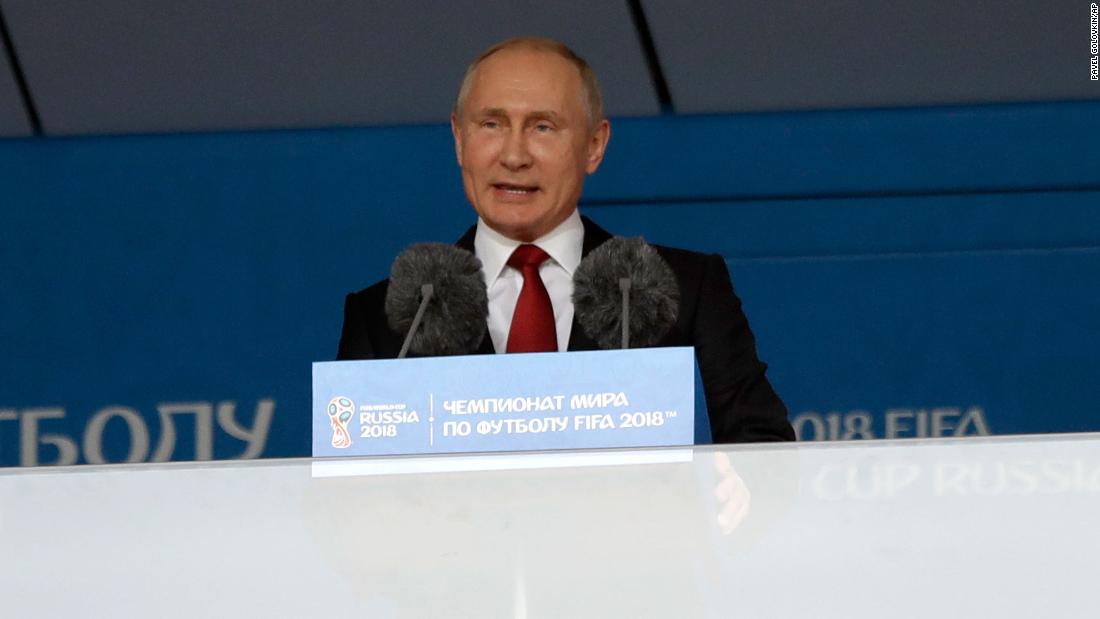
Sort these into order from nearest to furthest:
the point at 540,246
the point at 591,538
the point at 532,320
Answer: the point at 591,538 < the point at 532,320 < the point at 540,246

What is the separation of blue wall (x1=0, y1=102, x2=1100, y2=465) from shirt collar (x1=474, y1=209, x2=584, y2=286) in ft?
2.06

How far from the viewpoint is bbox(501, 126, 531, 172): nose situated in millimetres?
1586

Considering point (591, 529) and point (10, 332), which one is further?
point (10, 332)

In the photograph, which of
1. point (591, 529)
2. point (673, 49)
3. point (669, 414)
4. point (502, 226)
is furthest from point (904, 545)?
point (673, 49)

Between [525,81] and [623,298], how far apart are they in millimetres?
457

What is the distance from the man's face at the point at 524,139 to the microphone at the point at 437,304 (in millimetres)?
353

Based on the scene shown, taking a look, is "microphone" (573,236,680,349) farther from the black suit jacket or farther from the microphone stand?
the black suit jacket

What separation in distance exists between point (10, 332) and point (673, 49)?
109 cm

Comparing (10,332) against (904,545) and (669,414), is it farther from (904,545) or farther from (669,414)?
(904,545)

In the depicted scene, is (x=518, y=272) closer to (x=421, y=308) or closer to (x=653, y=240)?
(x=421, y=308)

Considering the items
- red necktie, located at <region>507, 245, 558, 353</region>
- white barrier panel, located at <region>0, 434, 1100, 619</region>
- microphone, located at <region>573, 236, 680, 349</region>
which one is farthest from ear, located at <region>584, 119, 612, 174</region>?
white barrier panel, located at <region>0, 434, 1100, 619</region>

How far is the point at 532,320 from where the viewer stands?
59.6 inches

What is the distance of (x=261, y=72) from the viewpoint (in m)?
2.28

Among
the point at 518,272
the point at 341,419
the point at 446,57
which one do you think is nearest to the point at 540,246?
the point at 518,272
